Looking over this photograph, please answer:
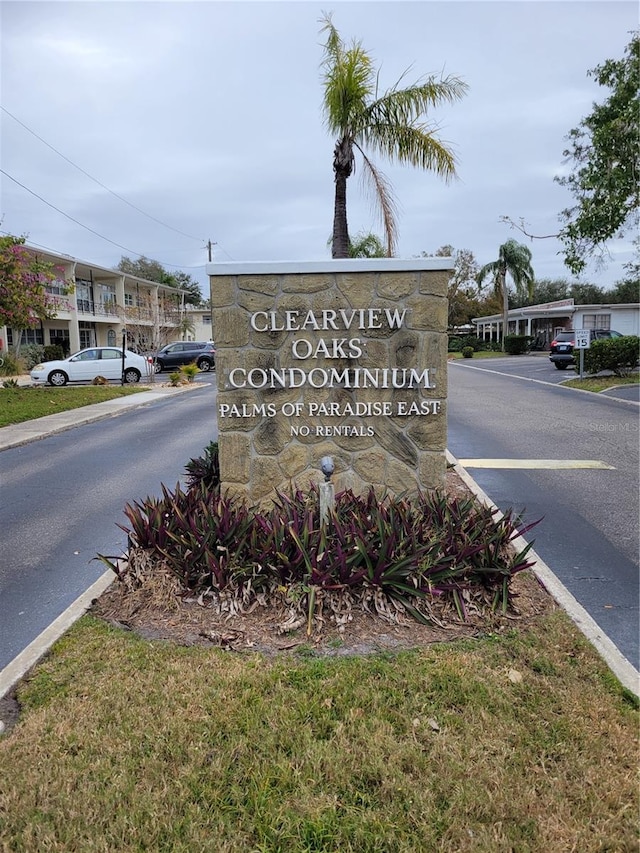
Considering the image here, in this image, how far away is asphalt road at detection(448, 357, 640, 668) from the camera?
15.0ft

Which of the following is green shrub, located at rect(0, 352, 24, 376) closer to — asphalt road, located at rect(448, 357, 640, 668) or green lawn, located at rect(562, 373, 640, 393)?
asphalt road, located at rect(448, 357, 640, 668)

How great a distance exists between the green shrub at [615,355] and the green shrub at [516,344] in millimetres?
24137

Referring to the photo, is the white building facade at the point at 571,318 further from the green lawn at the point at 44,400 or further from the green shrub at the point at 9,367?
the green shrub at the point at 9,367

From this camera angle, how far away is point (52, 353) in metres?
32.7

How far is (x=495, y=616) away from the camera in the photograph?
3.86m

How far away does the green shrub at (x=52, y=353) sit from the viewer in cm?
3244

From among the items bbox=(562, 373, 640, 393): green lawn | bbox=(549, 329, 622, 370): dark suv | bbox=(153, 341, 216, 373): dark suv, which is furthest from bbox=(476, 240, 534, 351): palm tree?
bbox=(562, 373, 640, 393): green lawn

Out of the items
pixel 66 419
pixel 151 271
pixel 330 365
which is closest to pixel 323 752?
pixel 330 365

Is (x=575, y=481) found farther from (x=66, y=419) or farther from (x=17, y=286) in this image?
(x=17, y=286)

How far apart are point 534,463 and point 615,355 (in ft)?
43.4

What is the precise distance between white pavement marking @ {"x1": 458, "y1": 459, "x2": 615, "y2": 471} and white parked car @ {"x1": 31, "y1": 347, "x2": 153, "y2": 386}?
1871cm

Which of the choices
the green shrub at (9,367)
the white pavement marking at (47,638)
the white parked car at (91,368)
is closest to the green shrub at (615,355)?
the white parked car at (91,368)

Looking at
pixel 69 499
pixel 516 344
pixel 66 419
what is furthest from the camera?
pixel 516 344

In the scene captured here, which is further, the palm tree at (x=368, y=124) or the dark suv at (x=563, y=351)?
the dark suv at (x=563, y=351)
